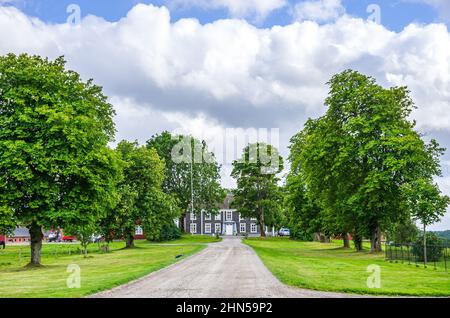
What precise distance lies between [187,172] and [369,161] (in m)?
50.0

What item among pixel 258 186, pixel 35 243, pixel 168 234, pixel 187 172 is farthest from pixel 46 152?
pixel 258 186

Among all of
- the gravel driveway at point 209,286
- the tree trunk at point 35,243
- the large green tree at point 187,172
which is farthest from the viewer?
the large green tree at point 187,172

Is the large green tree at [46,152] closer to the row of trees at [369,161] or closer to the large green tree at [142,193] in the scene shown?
the row of trees at [369,161]

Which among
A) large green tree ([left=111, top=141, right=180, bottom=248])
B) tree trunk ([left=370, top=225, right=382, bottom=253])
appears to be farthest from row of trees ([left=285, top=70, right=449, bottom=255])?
large green tree ([left=111, top=141, right=180, bottom=248])

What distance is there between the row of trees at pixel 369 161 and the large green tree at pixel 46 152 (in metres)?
21.0

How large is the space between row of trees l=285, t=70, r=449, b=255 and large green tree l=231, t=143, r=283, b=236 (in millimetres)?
38267

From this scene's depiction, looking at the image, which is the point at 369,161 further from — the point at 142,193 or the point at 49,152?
the point at 142,193

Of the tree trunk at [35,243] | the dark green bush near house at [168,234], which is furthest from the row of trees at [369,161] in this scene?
the dark green bush near house at [168,234]

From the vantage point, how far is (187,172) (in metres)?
88.0

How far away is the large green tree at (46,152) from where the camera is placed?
31.4 m

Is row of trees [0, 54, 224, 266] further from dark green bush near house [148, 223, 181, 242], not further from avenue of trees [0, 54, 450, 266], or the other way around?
dark green bush near house [148, 223, 181, 242]

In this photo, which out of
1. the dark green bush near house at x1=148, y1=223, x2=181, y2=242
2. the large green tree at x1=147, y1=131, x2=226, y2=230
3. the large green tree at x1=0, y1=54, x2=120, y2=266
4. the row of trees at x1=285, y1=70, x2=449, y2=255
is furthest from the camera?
the large green tree at x1=147, y1=131, x2=226, y2=230

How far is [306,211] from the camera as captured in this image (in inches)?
2505

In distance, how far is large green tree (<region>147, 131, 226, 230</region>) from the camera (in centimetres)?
8750
